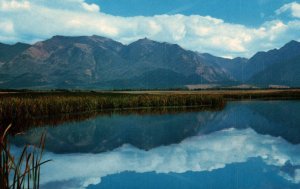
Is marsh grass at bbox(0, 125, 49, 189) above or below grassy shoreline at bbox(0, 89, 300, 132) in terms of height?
above

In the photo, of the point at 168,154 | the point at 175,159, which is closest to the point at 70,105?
the point at 168,154

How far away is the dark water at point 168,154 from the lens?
1936 cm

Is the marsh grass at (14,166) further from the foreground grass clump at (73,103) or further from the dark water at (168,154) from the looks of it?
the foreground grass clump at (73,103)

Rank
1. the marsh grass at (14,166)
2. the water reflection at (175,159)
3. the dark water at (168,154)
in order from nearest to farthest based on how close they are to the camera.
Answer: the marsh grass at (14,166) < the dark water at (168,154) < the water reflection at (175,159)

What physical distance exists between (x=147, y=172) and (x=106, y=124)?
943 inches

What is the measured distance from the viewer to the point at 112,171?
21.7 metres

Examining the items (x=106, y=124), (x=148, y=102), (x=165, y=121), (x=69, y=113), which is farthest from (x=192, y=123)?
(x=148, y=102)

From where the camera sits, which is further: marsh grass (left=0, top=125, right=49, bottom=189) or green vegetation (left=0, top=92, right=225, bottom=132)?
green vegetation (left=0, top=92, right=225, bottom=132)

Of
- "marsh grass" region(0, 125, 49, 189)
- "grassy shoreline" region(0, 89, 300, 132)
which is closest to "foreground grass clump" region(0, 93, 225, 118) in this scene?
"grassy shoreline" region(0, 89, 300, 132)

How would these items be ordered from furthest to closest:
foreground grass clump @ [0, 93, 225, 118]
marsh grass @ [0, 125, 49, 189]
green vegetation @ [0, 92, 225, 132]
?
foreground grass clump @ [0, 93, 225, 118], green vegetation @ [0, 92, 225, 132], marsh grass @ [0, 125, 49, 189]

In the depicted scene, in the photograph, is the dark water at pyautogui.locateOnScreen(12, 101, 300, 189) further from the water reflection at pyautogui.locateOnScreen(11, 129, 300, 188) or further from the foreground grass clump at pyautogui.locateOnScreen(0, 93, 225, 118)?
the foreground grass clump at pyautogui.locateOnScreen(0, 93, 225, 118)

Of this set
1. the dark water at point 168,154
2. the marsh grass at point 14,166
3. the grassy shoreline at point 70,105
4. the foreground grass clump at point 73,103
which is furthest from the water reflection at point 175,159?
the foreground grass clump at point 73,103

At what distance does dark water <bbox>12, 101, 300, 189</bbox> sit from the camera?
19.4m

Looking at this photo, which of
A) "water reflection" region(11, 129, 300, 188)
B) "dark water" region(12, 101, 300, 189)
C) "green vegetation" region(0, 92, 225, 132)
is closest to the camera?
"dark water" region(12, 101, 300, 189)
